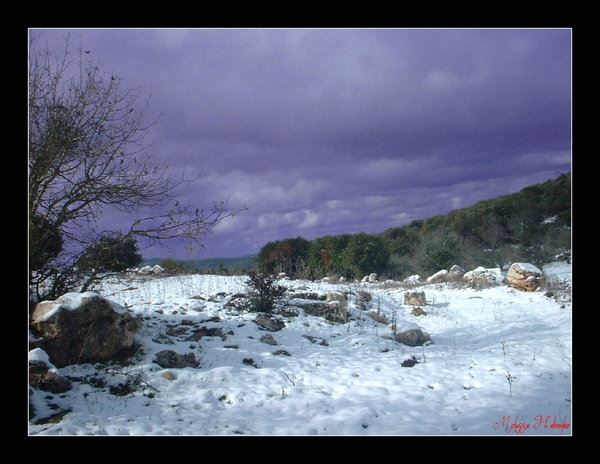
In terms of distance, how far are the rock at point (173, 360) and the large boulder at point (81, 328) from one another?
541 mm

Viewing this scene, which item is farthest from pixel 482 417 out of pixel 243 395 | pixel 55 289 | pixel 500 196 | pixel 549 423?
pixel 500 196

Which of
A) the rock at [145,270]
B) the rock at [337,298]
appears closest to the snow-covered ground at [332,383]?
the rock at [337,298]

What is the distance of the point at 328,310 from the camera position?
1059 cm

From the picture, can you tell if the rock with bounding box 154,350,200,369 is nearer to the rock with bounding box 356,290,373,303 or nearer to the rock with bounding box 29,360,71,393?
the rock with bounding box 29,360,71,393

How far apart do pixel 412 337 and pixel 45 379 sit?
21.8 ft

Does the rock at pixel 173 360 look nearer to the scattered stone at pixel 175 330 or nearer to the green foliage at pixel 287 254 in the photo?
the scattered stone at pixel 175 330

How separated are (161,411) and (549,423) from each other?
4766mm

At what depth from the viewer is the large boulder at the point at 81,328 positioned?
20.6 feet

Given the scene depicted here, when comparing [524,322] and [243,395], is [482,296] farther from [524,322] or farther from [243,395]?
[243,395]

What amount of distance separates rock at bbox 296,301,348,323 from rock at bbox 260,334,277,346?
6.76ft

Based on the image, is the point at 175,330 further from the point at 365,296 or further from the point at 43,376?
the point at 365,296

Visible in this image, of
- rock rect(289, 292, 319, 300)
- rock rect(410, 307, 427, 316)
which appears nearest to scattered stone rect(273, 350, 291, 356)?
rock rect(289, 292, 319, 300)

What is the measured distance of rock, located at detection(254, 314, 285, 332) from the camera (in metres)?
9.24

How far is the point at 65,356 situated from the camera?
6.34 metres
